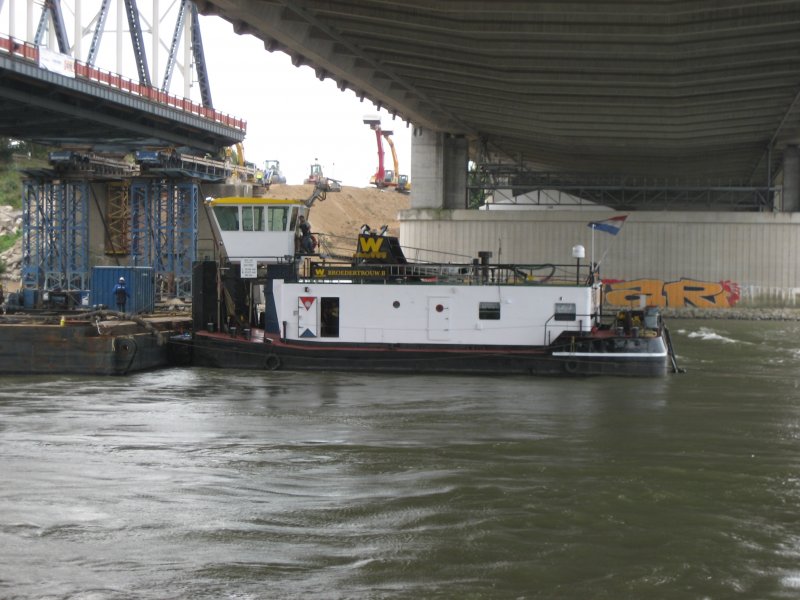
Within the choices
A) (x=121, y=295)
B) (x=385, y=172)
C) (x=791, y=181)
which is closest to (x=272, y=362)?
(x=121, y=295)

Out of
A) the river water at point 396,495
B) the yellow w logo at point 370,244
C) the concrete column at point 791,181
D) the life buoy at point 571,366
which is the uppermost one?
the concrete column at point 791,181

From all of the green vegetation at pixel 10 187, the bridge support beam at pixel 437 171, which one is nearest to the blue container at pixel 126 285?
the bridge support beam at pixel 437 171

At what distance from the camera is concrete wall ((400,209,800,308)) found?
154ft

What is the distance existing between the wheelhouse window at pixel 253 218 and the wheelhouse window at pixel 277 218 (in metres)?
0.20

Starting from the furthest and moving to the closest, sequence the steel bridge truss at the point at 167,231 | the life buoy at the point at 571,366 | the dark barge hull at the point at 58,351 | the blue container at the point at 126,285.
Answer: the steel bridge truss at the point at 167,231 < the blue container at the point at 126,285 < the life buoy at the point at 571,366 < the dark barge hull at the point at 58,351

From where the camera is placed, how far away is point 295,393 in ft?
67.4

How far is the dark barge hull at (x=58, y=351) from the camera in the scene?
74.5ft

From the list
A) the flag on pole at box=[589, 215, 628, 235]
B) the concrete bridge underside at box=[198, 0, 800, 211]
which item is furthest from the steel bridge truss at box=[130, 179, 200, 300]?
the flag on pole at box=[589, 215, 628, 235]

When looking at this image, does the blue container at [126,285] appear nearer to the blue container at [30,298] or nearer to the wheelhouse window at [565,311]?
the blue container at [30,298]

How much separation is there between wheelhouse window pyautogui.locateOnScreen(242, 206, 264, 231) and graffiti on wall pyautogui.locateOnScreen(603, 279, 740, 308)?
1026 inches

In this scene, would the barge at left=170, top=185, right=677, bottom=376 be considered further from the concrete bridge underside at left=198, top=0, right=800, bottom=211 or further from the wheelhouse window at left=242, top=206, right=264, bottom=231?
the concrete bridge underside at left=198, top=0, right=800, bottom=211

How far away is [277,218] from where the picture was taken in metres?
24.9

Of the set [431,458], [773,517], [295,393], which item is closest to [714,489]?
[773,517]

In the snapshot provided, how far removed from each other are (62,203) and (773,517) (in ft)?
157
